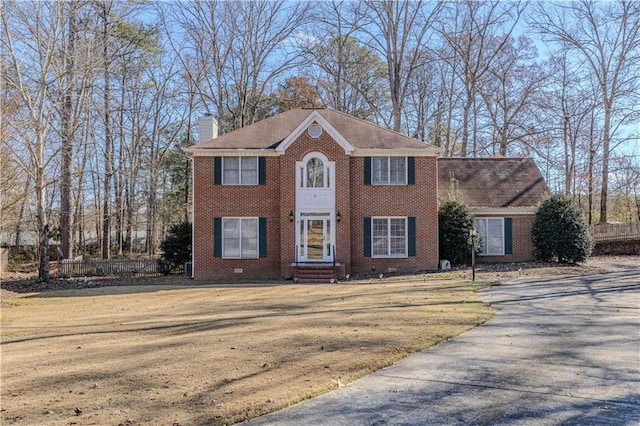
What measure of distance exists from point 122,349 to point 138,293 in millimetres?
9256

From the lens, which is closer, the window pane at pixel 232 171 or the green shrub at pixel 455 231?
the window pane at pixel 232 171

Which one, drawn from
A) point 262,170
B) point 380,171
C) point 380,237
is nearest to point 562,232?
point 380,237

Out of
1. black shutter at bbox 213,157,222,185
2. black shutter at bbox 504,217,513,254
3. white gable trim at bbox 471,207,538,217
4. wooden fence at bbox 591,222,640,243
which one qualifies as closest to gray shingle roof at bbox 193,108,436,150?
black shutter at bbox 213,157,222,185

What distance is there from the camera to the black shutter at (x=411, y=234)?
1922 centimetres

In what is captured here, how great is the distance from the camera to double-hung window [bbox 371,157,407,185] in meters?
19.3

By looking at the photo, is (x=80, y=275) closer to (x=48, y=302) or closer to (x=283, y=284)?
(x=48, y=302)

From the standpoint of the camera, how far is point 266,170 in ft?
62.8

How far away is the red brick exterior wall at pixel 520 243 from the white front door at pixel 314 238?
267 inches

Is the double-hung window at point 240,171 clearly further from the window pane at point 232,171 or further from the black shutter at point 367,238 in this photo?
the black shutter at point 367,238

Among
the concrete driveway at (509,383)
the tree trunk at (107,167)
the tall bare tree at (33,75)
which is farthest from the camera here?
the tree trunk at (107,167)

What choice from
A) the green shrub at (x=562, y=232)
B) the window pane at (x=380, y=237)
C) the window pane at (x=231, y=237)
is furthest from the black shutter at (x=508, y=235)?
the window pane at (x=231, y=237)

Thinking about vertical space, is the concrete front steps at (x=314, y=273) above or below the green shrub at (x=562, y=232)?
below

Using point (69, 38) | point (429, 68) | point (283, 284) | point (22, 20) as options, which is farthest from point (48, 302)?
point (429, 68)

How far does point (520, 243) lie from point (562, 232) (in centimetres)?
201
